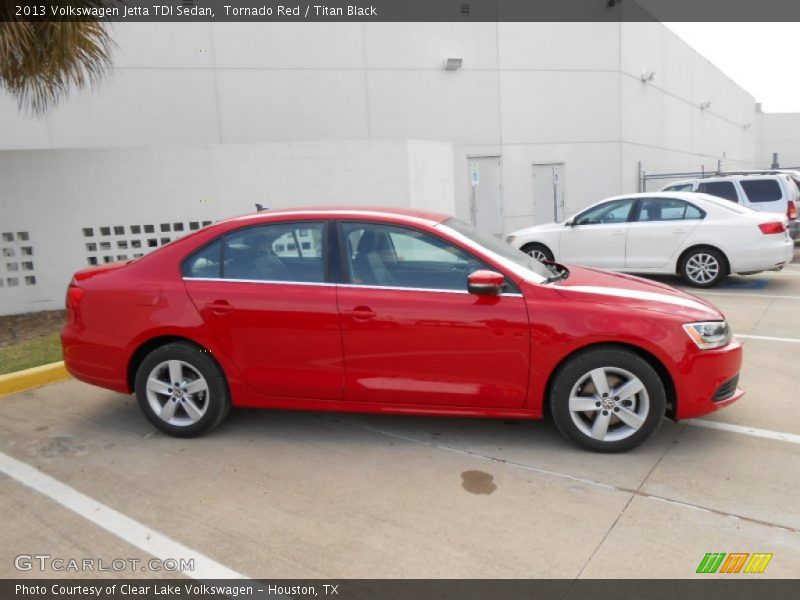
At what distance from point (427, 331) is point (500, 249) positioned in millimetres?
947

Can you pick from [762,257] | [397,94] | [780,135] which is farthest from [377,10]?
[780,135]

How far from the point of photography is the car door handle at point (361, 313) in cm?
400

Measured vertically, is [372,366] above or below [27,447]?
above

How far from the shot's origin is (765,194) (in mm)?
12250

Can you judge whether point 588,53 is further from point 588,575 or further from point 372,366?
point 588,575

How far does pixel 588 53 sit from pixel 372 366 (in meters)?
16.3

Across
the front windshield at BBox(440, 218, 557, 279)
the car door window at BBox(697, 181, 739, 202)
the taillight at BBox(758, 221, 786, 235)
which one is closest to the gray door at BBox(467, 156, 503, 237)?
the car door window at BBox(697, 181, 739, 202)

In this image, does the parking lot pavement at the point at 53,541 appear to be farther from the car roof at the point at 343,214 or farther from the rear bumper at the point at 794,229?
the rear bumper at the point at 794,229

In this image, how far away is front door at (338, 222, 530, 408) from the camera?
3.88 meters

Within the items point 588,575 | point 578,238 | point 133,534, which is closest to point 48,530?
point 133,534

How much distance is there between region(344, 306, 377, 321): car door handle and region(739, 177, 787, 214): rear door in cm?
1106

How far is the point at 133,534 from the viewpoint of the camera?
10.6ft

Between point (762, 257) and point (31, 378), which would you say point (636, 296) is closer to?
point (31, 378)
